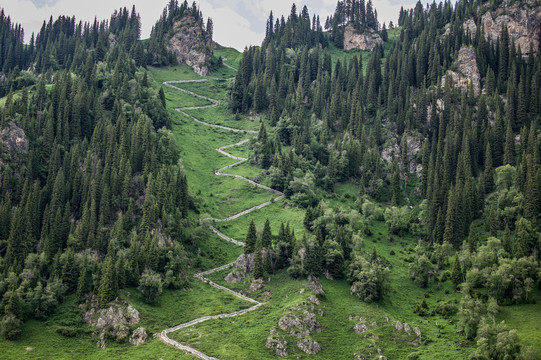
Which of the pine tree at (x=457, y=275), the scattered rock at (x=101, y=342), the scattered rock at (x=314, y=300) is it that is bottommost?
the scattered rock at (x=101, y=342)

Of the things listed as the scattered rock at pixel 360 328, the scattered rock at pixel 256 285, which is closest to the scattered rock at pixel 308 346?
the scattered rock at pixel 360 328

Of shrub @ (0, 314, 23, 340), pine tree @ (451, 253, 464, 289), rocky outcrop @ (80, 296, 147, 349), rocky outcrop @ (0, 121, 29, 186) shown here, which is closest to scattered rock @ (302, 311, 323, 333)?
rocky outcrop @ (80, 296, 147, 349)

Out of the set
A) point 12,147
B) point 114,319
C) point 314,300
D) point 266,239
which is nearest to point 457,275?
point 314,300

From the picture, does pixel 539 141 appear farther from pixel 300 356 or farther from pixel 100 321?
pixel 100 321

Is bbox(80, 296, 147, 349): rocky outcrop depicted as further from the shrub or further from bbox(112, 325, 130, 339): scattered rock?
the shrub

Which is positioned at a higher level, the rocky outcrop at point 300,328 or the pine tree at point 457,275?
the pine tree at point 457,275

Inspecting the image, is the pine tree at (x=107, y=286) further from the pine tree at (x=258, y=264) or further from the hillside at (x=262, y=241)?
the pine tree at (x=258, y=264)
